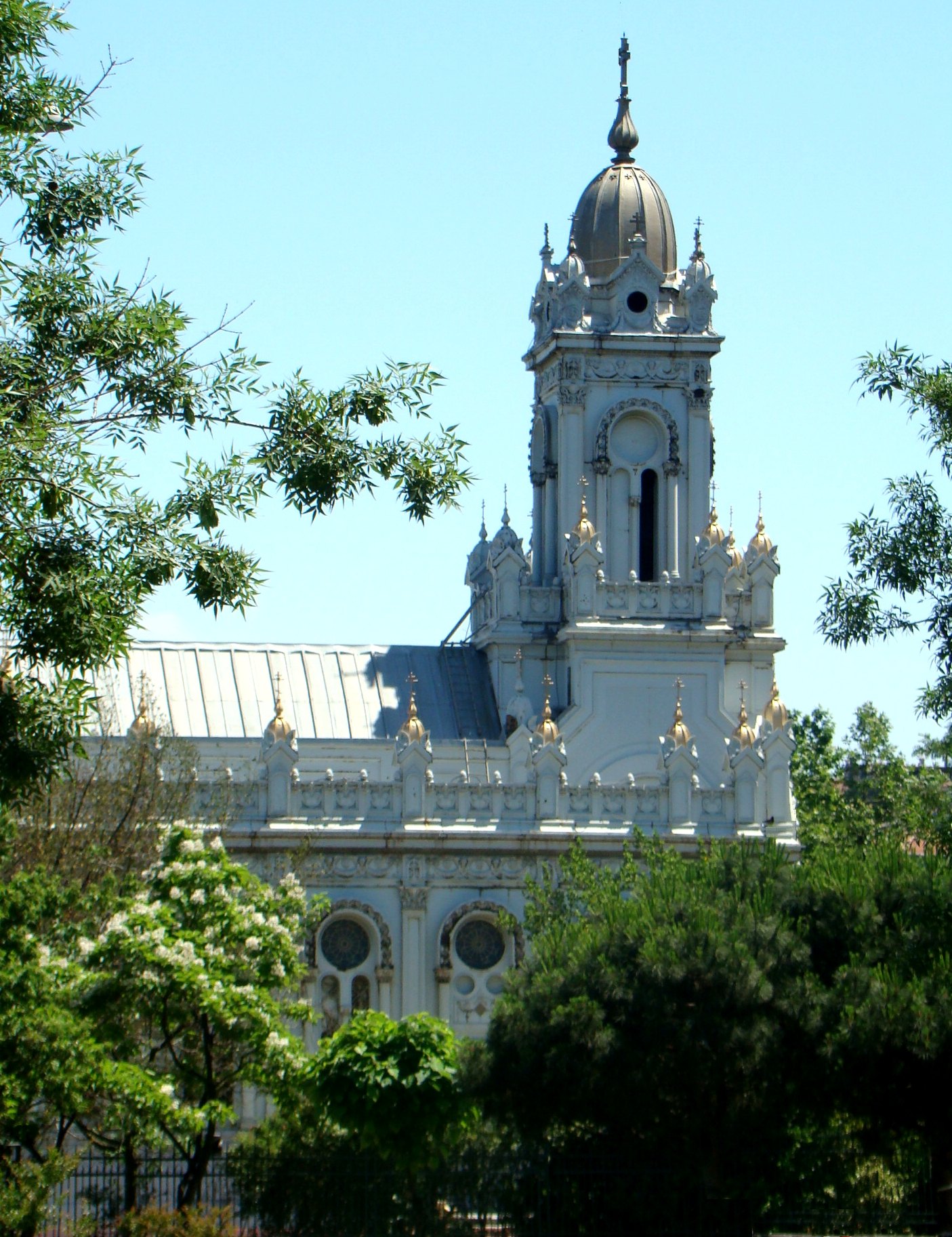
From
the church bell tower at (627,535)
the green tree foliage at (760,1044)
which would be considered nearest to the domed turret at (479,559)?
the church bell tower at (627,535)

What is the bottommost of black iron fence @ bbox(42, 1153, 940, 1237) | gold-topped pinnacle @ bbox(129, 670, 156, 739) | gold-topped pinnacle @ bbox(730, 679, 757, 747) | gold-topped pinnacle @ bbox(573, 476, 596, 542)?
black iron fence @ bbox(42, 1153, 940, 1237)

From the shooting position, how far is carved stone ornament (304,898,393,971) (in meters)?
56.3

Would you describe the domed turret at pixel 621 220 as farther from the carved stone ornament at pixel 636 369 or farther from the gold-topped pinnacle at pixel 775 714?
the gold-topped pinnacle at pixel 775 714

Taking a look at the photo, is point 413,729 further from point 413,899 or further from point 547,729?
point 413,899

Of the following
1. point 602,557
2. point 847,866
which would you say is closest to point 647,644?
point 602,557

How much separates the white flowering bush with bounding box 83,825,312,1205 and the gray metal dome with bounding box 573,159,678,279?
1281 inches

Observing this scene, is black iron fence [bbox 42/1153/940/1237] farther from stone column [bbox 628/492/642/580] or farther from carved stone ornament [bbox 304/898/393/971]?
stone column [bbox 628/492/642/580]

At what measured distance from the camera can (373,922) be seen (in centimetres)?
5666

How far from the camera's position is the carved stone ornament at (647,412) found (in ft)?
219

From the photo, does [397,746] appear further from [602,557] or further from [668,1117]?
[668,1117]

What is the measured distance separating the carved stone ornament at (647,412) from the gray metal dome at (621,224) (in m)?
3.76

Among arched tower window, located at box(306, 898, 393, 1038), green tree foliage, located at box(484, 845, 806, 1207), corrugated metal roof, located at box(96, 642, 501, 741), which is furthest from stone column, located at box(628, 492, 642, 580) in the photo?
green tree foliage, located at box(484, 845, 806, 1207)

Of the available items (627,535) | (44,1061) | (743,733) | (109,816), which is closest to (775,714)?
(743,733)

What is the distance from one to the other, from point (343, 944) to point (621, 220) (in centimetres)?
2250
